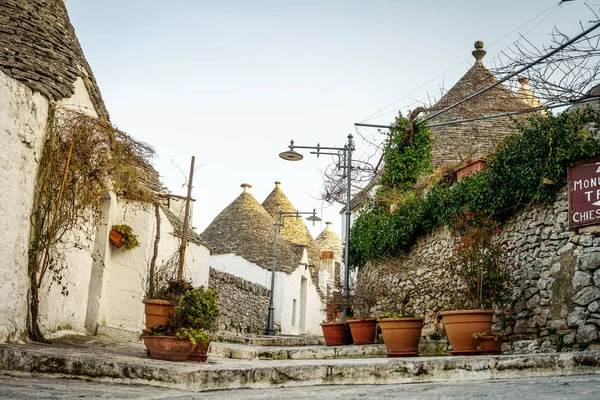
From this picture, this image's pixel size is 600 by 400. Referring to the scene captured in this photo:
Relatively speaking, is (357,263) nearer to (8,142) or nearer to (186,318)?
(186,318)

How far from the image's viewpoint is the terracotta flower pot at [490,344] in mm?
7699

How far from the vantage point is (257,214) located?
89.8 feet

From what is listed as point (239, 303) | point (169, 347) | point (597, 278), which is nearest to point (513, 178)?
point (597, 278)

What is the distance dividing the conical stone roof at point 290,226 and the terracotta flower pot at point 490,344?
22616 mm

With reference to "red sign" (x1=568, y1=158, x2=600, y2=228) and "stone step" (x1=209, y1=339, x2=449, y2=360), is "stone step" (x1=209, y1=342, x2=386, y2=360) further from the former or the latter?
"red sign" (x1=568, y1=158, x2=600, y2=228)

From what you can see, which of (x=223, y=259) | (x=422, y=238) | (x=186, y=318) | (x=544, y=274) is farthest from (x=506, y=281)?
(x=223, y=259)

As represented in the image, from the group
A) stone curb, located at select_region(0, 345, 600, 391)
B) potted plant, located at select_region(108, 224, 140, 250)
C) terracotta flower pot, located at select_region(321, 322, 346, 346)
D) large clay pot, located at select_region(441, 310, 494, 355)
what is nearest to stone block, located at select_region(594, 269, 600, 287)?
large clay pot, located at select_region(441, 310, 494, 355)

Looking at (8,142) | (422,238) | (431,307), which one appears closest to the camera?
(8,142)

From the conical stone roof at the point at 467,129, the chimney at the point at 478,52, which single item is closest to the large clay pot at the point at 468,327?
the conical stone roof at the point at 467,129

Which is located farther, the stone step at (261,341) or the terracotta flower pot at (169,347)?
the stone step at (261,341)

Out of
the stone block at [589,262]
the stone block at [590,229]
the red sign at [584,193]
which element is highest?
the red sign at [584,193]

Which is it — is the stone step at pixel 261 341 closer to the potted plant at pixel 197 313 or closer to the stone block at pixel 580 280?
the potted plant at pixel 197 313

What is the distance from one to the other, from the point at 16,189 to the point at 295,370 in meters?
3.74

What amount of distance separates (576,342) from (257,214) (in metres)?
20.8
